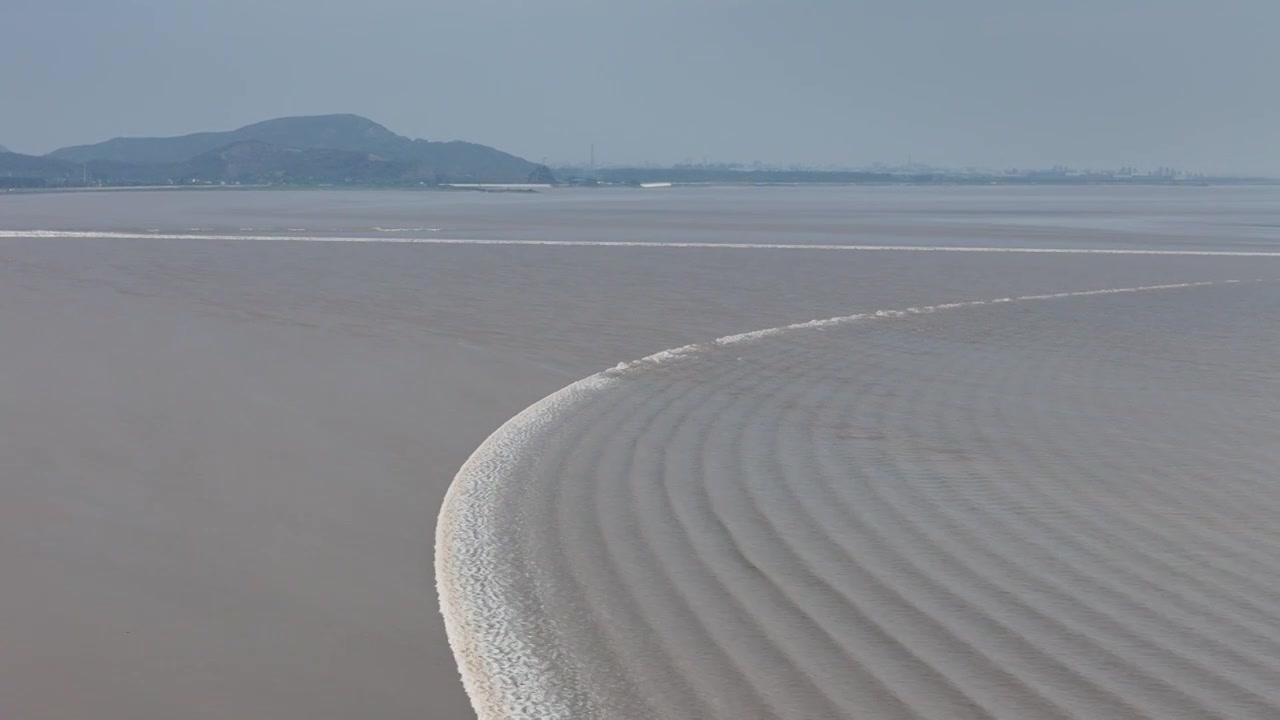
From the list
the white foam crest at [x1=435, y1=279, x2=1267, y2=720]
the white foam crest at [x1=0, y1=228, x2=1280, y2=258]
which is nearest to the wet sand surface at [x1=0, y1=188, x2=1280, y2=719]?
the white foam crest at [x1=435, y1=279, x2=1267, y2=720]

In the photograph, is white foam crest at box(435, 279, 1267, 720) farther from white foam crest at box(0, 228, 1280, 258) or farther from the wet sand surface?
white foam crest at box(0, 228, 1280, 258)

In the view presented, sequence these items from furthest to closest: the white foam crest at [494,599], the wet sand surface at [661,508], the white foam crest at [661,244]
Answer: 1. the white foam crest at [661,244]
2. the wet sand surface at [661,508]
3. the white foam crest at [494,599]

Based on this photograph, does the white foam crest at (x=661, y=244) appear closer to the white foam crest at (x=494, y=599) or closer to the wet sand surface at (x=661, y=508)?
the wet sand surface at (x=661, y=508)

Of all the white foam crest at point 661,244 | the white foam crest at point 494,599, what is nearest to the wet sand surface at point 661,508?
the white foam crest at point 494,599

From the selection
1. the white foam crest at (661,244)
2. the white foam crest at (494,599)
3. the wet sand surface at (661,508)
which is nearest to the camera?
the white foam crest at (494,599)

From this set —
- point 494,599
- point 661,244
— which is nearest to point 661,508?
point 494,599

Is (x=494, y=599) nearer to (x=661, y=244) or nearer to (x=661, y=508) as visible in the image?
(x=661, y=508)
